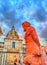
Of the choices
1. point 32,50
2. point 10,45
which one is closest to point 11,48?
point 10,45

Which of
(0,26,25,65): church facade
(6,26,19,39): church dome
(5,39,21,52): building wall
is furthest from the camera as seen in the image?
(6,26,19,39): church dome

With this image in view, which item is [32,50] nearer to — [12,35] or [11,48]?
[11,48]

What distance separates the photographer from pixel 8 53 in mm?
21969

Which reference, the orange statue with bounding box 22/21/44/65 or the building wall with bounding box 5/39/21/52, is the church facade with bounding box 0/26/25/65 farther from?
the orange statue with bounding box 22/21/44/65

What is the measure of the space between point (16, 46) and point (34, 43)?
1874 centimetres

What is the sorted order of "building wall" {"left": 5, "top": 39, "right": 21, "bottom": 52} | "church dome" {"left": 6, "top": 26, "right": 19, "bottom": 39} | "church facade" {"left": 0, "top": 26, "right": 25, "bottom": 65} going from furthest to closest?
"church dome" {"left": 6, "top": 26, "right": 19, "bottom": 39} < "building wall" {"left": 5, "top": 39, "right": 21, "bottom": 52} < "church facade" {"left": 0, "top": 26, "right": 25, "bottom": 65}

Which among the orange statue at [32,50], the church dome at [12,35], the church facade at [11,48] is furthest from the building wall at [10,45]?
the orange statue at [32,50]

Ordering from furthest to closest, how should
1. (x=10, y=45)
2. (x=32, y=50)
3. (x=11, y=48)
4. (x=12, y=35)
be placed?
(x=12, y=35)
(x=10, y=45)
(x=11, y=48)
(x=32, y=50)

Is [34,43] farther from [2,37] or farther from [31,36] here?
[2,37]

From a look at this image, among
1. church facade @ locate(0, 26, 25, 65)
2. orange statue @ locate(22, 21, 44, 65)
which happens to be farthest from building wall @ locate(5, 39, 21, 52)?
orange statue @ locate(22, 21, 44, 65)

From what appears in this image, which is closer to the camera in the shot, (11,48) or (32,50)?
(32,50)

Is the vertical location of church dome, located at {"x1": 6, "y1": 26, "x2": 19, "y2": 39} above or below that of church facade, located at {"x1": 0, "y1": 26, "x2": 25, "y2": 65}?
above

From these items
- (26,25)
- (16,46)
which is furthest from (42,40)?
(26,25)

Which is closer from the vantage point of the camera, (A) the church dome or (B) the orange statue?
(B) the orange statue
